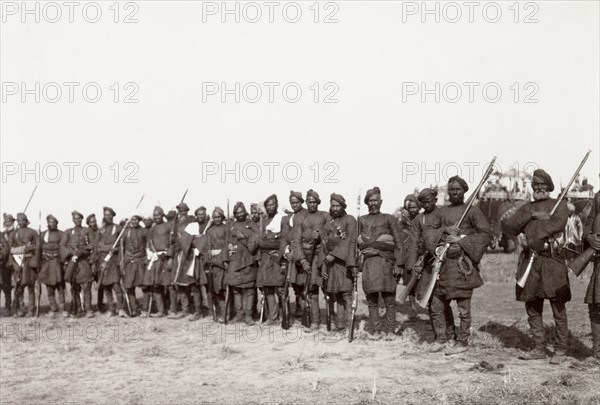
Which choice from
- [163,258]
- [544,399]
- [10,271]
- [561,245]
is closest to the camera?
[544,399]

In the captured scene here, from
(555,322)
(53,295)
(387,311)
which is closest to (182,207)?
(53,295)

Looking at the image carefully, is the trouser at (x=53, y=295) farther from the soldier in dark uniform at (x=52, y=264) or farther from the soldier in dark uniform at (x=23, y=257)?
the soldier in dark uniform at (x=23, y=257)

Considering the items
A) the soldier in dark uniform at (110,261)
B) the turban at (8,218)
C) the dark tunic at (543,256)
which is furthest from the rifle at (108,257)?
the dark tunic at (543,256)

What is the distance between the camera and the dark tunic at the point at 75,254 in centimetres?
1414

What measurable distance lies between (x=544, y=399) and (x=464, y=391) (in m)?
0.79

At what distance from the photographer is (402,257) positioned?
997 centimetres

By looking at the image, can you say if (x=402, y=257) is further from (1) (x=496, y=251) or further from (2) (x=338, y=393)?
Answer: (1) (x=496, y=251)

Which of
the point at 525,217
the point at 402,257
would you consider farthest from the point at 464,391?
the point at 402,257

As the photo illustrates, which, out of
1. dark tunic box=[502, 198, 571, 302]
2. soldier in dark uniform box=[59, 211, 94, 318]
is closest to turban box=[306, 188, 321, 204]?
dark tunic box=[502, 198, 571, 302]

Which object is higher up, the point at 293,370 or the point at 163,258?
the point at 163,258

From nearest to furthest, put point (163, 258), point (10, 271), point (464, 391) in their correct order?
point (464, 391), point (163, 258), point (10, 271)

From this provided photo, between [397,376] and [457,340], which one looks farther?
[457,340]

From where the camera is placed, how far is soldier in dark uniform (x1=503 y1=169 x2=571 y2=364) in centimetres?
773

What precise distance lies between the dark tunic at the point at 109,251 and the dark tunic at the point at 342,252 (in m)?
5.84
